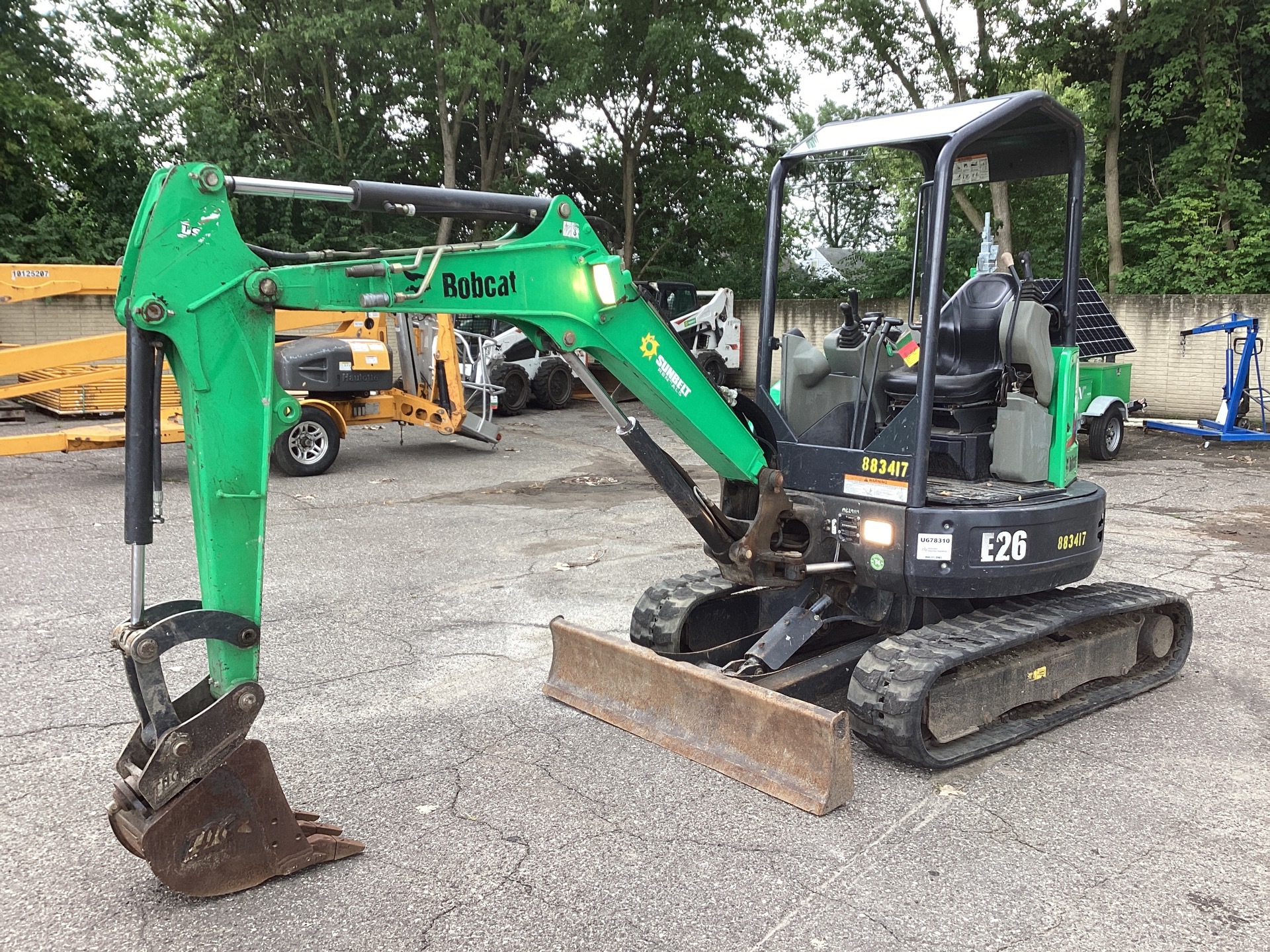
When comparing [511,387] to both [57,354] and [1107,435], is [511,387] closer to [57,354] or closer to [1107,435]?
[57,354]

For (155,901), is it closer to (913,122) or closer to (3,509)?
(913,122)

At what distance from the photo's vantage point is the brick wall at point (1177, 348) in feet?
56.3

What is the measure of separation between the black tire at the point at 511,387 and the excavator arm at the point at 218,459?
49.1 feet

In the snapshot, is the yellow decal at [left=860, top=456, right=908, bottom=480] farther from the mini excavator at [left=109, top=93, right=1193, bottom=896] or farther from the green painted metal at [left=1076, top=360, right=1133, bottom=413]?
the green painted metal at [left=1076, top=360, right=1133, bottom=413]

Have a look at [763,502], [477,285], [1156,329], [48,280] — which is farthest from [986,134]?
[1156,329]

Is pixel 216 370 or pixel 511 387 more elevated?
pixel 216 370

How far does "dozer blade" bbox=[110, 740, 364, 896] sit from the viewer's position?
3270mm

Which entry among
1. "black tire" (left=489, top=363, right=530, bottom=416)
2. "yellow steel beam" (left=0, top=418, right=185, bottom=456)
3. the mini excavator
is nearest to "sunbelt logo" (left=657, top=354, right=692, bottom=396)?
the mini excavator

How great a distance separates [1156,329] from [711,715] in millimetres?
16406

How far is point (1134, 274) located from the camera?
66.6 feet

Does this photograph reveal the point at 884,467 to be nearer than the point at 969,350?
Yes

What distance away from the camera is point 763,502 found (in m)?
4.80

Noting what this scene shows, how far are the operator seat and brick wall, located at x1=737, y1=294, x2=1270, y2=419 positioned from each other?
39.0 feet

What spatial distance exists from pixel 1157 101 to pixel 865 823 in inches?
802
